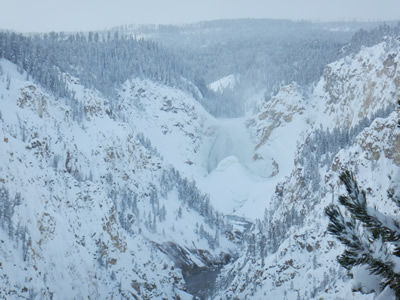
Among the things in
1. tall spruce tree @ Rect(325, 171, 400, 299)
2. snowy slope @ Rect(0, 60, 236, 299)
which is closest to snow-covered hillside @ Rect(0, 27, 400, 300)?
snowy slope @ Rect(0, 60, 236, 299)

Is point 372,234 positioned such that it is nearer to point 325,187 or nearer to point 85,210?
point 325,187

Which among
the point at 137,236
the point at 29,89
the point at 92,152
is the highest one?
the point at 29,89

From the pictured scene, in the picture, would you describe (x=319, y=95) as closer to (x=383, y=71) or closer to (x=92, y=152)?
(x=383, y=71)

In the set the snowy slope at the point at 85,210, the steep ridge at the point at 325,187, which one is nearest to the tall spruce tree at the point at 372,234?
the steep ridge at the point at 325,187

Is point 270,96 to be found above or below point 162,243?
above

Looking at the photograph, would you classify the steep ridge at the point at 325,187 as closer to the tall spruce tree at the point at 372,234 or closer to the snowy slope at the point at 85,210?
the snowy slope at the point at 85,210

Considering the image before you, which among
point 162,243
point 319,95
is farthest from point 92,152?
point 319,95

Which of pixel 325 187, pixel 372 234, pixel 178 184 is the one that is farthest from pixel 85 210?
pixel 372 234

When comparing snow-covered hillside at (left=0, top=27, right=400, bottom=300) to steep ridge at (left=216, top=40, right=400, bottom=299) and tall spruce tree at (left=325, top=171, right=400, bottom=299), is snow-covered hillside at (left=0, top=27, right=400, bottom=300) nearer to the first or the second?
steep ridge at (left=216, top=40, right=400, bottom=299)
